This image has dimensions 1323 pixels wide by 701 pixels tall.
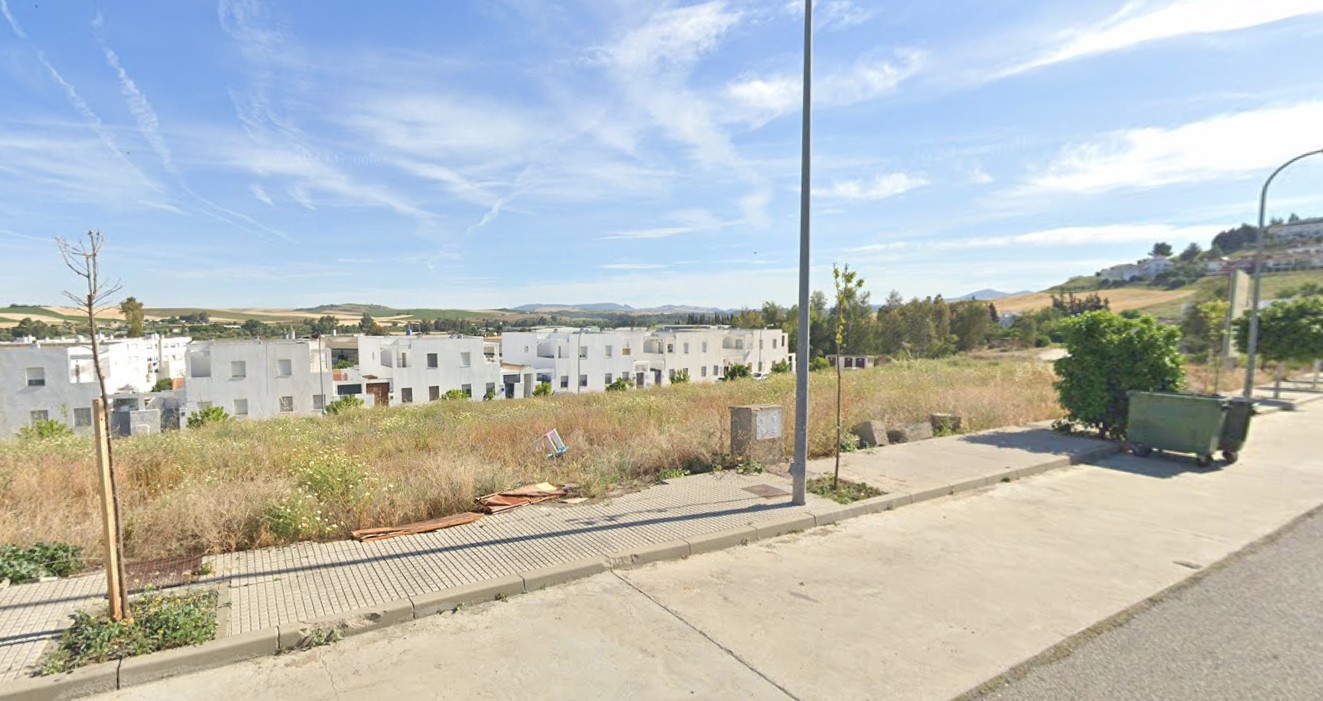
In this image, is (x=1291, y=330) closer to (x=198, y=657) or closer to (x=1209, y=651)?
(x=1209, y=651)

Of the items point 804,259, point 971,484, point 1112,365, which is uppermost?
point 804,259

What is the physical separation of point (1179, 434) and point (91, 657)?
44.5 feet

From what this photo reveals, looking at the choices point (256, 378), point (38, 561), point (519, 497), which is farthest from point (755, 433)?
point (256, 378)

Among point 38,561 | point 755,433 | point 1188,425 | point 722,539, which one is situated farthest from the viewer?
point 1188,425

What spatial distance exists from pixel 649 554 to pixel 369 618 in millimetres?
2351

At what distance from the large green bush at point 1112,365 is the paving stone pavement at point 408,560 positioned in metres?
7.92

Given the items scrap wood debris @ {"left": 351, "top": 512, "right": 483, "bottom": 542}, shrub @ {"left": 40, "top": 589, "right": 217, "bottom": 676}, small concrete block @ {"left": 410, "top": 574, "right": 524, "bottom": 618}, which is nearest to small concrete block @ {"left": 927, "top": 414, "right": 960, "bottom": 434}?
scrap wood debris @ {"left": 351, "top": 512, "right": 483, "bottom": 542}

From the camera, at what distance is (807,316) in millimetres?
6930

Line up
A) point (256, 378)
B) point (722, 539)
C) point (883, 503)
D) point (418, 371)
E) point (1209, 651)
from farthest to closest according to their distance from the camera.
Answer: point (418, 371) < point (256, 378) < point (883, 503) < point (722, 539) < point (1209, 651)

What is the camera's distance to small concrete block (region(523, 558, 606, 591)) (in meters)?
4.81

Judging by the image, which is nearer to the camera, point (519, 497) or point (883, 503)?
point (519, 497)

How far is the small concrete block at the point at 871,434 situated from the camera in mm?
10320

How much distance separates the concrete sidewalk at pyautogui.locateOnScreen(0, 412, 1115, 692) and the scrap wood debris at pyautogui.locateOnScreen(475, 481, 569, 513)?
0.17 meters

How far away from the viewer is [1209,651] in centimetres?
395
